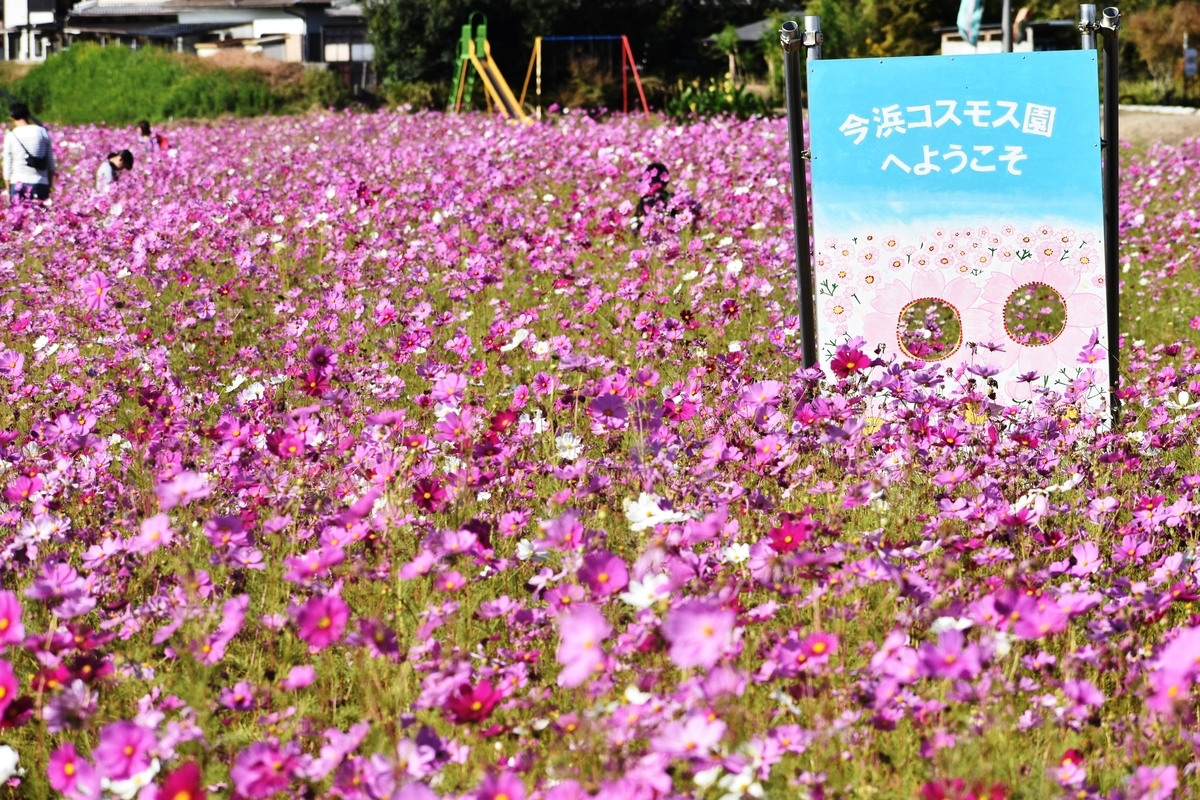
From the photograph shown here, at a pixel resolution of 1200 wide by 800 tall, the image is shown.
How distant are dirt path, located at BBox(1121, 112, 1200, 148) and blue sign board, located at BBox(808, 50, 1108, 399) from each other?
596 inches

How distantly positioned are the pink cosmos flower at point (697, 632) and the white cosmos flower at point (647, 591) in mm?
209

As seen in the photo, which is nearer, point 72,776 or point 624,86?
point 72,776

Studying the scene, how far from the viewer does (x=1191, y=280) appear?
9.42m

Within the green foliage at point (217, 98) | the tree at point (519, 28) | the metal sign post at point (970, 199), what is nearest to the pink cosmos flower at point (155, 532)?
the metal sign post at point (970, 199)

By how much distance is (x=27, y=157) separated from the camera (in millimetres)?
12281

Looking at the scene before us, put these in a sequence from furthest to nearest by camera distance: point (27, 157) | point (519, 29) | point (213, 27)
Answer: point (213, 27) < point (519, 29) < point (27, 157)

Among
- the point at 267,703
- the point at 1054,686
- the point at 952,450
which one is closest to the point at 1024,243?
the point at 952,450

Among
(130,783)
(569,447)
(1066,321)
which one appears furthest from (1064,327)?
(130,783)

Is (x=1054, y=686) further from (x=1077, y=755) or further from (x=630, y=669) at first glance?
(x=630, y=669)

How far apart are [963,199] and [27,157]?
9659 mm

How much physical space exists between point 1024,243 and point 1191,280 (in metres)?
4.83

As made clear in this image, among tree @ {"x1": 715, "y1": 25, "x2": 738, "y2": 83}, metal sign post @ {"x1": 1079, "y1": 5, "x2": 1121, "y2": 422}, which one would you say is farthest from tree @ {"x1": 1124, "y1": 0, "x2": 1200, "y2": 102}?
metal sign post @ {"x1": 1079, "y1": 5, "x2": 1121, "y2": 422}

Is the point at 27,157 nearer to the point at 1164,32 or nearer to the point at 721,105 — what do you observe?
the point at 721,105

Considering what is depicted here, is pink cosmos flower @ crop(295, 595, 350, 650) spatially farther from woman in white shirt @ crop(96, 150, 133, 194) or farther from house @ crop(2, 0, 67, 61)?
house @ crop(2, 0, 67, 61)
